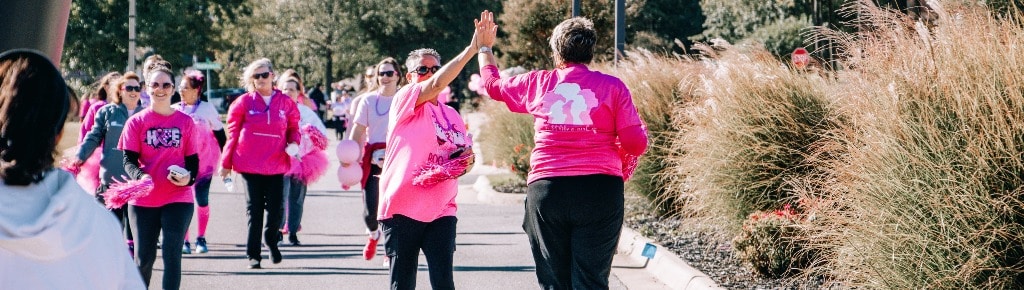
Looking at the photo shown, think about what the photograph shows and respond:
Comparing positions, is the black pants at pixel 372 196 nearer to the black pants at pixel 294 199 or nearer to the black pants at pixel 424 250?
the black pants at pixel 294 199

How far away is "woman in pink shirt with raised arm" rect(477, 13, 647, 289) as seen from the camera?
5488mm

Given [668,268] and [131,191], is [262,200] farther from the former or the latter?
[668,268]

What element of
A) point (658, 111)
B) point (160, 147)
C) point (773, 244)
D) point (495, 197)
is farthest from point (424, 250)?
point (495, 197)

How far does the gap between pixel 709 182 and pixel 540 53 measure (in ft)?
85.5

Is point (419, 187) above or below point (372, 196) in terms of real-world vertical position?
above

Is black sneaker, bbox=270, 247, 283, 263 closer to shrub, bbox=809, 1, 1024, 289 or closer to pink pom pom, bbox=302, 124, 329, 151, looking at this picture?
pink pom pom, bbox=302, 124, 329, 151

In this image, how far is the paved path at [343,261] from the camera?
872cm

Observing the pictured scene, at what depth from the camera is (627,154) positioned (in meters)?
5.80

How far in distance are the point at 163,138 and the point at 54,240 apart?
4213 mm

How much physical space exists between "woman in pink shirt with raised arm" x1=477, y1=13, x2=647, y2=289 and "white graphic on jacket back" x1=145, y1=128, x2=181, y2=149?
7.16 ft

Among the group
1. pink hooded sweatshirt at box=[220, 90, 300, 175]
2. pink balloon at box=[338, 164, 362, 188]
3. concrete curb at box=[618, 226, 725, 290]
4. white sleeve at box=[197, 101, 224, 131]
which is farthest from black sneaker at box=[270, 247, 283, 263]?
concrete curb at box=[618, 226, 725, 290]

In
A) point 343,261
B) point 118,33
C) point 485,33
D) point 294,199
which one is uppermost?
point 485,33

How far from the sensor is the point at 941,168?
562cm

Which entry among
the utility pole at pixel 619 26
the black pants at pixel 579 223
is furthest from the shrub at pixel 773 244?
the utility pole at pixel 619 26
